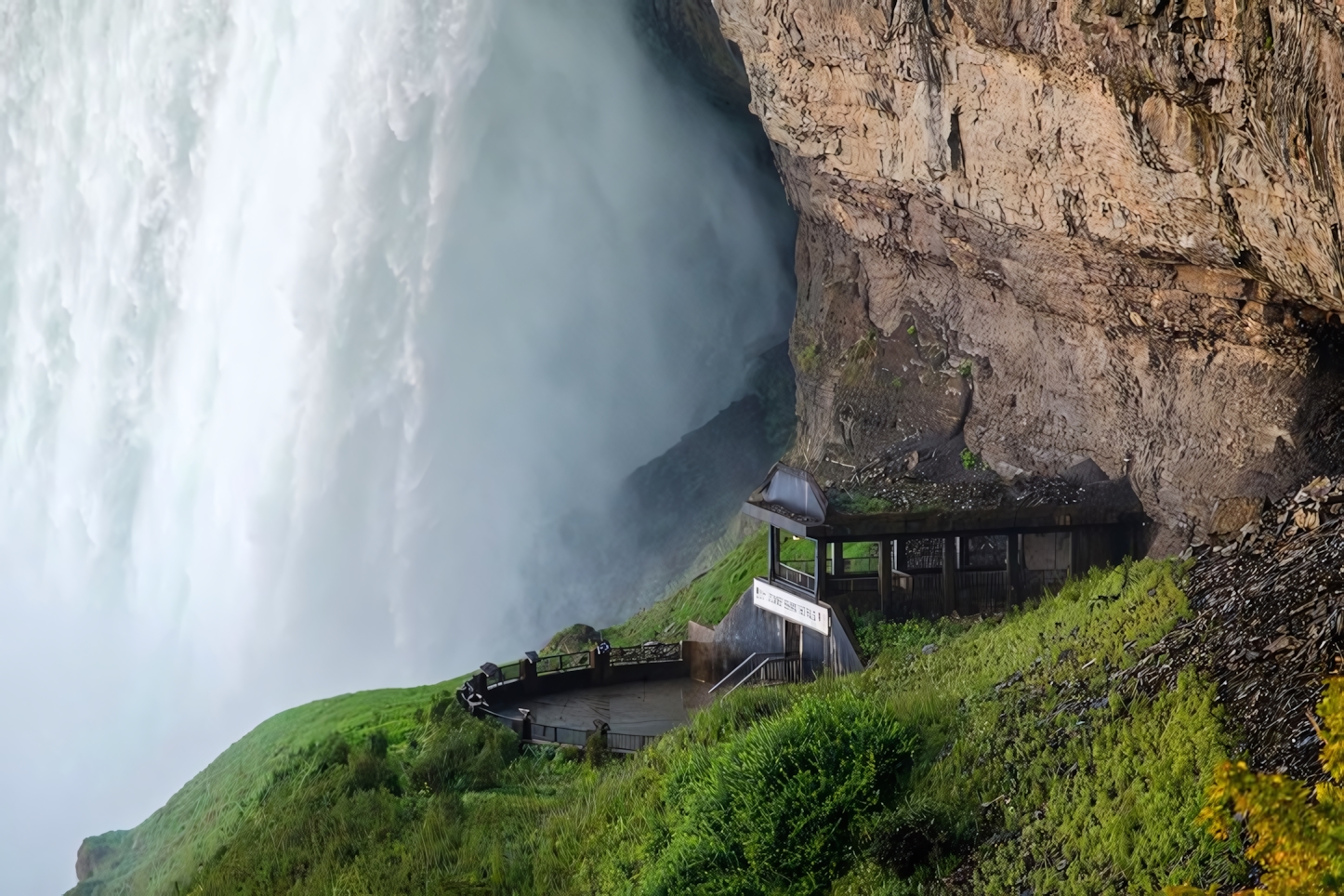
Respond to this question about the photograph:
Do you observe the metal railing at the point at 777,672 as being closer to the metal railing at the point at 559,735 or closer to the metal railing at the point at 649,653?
the metal railing at the point at 559,735

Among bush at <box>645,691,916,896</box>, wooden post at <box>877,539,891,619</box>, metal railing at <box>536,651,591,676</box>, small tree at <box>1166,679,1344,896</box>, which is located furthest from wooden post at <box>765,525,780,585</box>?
small tree at <box>1166,679,1344,896</box>

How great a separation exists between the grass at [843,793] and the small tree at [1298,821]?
9.25ft

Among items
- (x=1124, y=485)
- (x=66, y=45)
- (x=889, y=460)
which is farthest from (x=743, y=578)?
(x=66, y=45)

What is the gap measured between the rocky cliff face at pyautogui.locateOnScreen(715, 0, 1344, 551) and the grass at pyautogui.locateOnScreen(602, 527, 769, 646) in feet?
8.12

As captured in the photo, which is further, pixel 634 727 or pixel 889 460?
pixel 889 460

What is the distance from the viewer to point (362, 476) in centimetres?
3572

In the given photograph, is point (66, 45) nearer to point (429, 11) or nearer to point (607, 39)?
point (429, 11)

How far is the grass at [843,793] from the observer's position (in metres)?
11.3

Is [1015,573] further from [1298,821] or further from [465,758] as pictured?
[1298,821]

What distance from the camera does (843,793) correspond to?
43.8ft

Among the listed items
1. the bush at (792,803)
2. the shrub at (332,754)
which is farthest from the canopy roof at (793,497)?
the shrub at (332,754)

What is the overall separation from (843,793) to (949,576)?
829 cm

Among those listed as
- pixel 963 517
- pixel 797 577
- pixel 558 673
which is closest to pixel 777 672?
pixel 797 577

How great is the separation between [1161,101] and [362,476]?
2376 centimetres
